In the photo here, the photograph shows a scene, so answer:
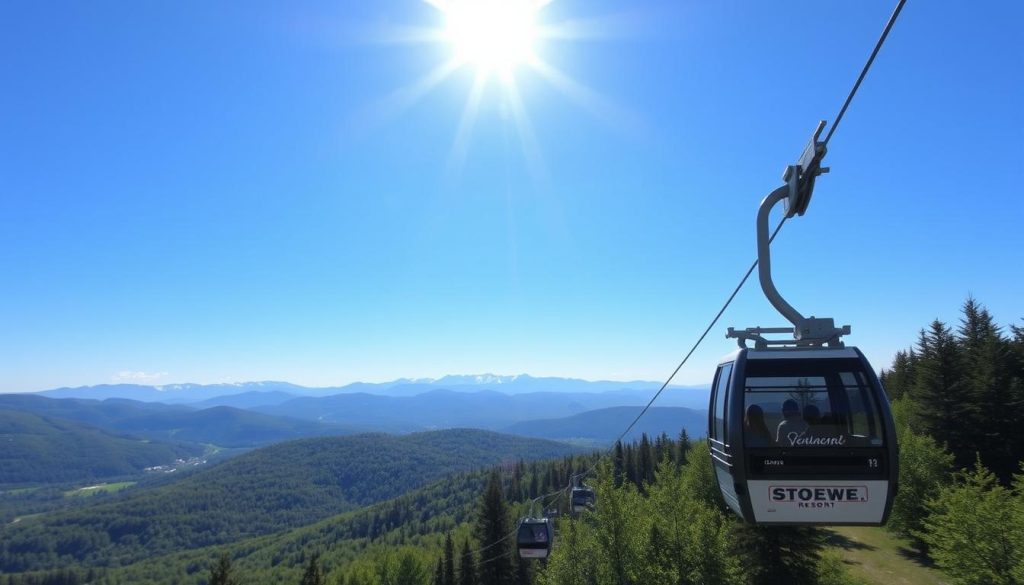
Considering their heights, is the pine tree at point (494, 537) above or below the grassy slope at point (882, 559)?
below

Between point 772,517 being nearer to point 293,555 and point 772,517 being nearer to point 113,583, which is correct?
point 293,555

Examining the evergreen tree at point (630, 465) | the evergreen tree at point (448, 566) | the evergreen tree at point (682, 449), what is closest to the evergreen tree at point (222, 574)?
the evergreen tree at point (448, 566)

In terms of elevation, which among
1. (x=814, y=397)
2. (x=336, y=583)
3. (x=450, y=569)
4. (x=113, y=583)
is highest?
(x=814, y=397)

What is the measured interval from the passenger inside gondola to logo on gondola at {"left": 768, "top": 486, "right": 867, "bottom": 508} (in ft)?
2.47

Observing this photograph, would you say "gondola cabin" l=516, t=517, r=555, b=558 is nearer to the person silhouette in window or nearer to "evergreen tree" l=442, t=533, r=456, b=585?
the person silhouette in window

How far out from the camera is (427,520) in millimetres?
178125

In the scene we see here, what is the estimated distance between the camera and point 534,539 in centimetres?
3328

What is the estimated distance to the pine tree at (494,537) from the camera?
60500 mm

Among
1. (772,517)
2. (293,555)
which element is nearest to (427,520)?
(293,555)

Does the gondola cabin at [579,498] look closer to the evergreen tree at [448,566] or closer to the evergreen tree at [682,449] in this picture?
the evergreen tree at [448,566]

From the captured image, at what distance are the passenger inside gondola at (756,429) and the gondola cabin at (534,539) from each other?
28.3 metres

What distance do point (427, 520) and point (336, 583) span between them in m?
104

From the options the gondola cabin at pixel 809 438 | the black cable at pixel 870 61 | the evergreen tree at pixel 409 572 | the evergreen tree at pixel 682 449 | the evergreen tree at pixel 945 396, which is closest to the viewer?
the black cable at pixel 870 61

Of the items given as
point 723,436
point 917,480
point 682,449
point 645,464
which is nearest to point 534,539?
point 723,436
